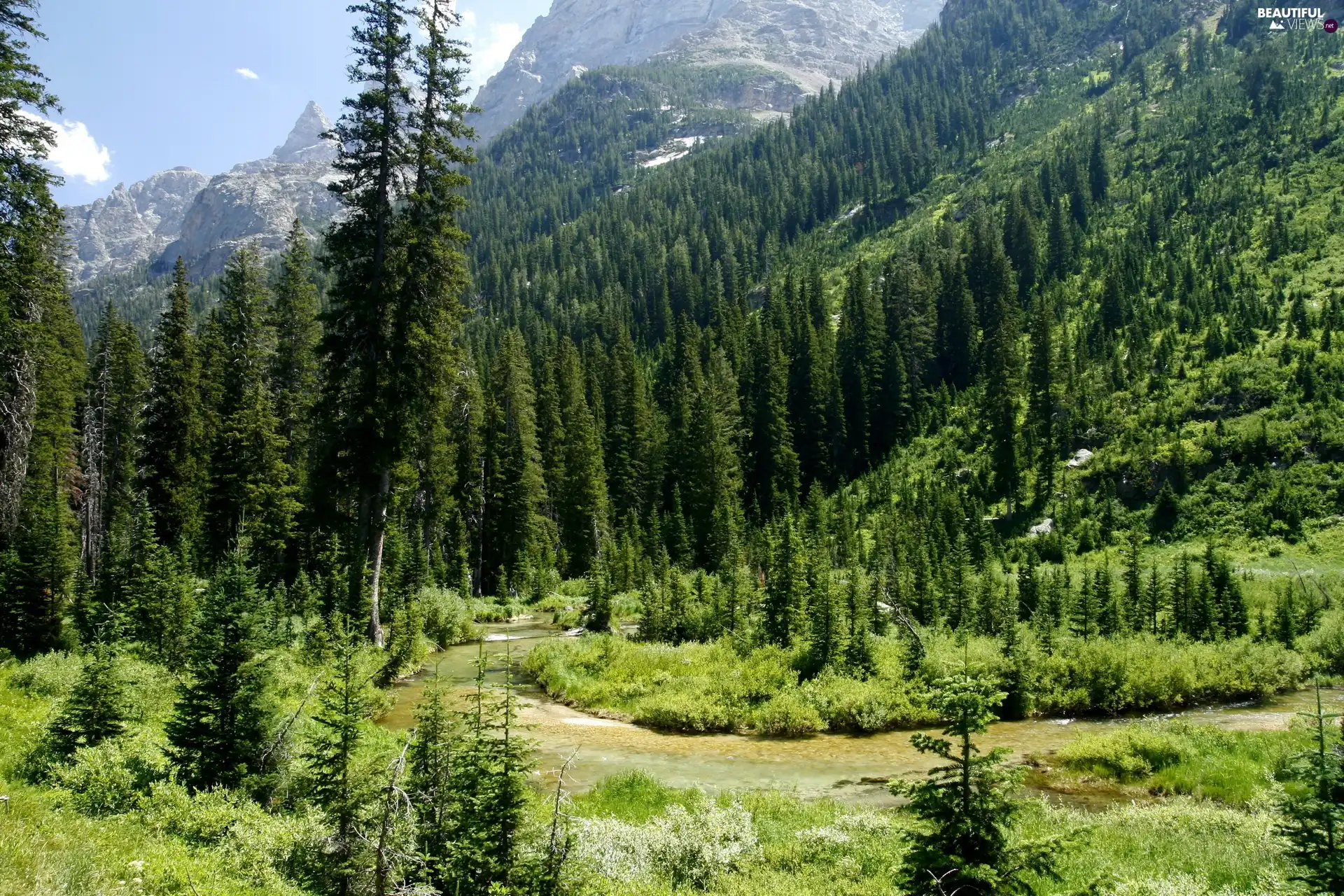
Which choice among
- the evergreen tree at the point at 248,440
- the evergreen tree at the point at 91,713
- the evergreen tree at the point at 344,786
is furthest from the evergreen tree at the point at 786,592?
the evergreen tree at the point at 248,440

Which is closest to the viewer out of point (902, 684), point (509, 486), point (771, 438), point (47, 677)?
point (47, 677)

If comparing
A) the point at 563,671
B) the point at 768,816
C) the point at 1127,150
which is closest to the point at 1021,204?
the point at 1127,150

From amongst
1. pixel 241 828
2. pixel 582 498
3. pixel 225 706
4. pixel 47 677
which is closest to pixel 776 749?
pixel 225 706

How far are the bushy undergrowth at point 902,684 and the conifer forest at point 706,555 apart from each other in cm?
17

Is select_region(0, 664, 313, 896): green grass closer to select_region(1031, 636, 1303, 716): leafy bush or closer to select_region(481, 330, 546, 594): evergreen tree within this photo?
select_region(1031, 636, 1303, 716): leafy bush

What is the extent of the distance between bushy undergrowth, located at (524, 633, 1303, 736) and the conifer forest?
0.17 m

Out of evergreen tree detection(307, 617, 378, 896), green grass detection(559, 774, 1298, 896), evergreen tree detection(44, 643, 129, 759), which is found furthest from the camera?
evergreen tree detection(44, 643, 129, 759)

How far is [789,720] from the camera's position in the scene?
65.9 feet

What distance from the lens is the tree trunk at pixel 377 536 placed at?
2320cm

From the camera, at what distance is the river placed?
15531 mm

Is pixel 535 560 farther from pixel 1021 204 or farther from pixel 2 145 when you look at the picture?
pixel 1021 204

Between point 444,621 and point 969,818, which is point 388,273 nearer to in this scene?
point 444,621

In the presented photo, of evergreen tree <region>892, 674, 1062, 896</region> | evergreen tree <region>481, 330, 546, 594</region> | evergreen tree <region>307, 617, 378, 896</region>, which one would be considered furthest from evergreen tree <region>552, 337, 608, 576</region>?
evergreen tree <region>892, 674, 1062, 896</region>

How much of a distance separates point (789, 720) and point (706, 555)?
3803 cm
